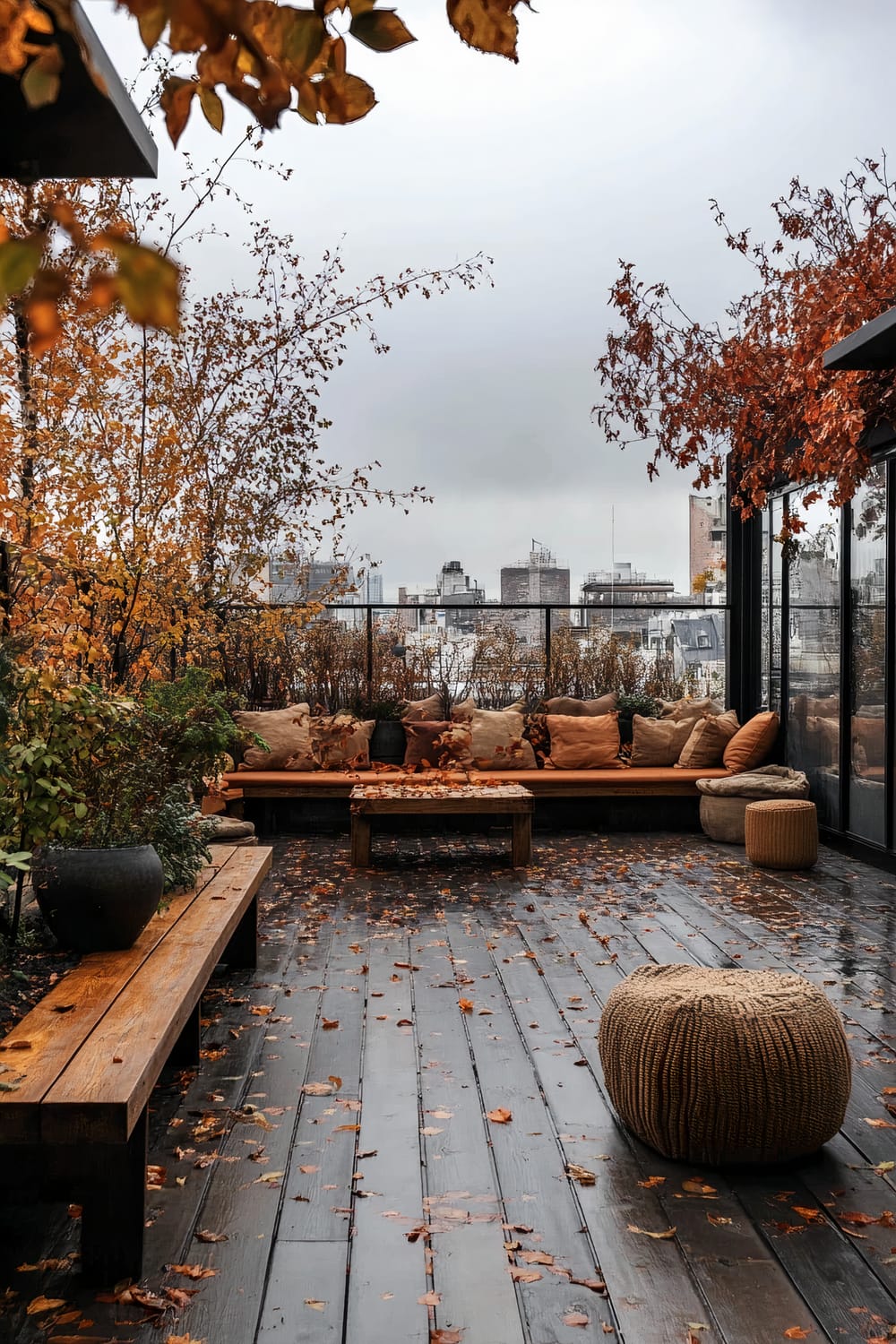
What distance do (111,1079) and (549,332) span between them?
338 inches

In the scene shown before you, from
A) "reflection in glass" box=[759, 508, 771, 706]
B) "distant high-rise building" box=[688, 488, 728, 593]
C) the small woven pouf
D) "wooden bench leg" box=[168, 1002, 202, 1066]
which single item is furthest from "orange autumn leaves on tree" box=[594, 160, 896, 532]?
"wooden bench leg" box=[168, 1002, 202, 1066]

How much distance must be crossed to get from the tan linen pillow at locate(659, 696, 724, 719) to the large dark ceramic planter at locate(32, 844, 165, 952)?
5907mm

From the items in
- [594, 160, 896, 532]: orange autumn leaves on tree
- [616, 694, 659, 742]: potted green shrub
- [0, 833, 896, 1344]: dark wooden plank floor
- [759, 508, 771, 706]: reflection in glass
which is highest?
[594, 160, 896, 532]: orange autumn leaves on tree

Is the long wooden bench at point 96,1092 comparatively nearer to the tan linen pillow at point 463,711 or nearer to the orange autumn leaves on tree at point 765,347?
the orange autumn leaves on tree at point 765,347

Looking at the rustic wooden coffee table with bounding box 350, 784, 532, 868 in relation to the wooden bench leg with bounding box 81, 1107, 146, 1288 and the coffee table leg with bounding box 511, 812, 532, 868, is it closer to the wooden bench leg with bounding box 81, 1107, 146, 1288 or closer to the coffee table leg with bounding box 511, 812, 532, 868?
the coffee table leg with bounding box 511, 812, 532, 868

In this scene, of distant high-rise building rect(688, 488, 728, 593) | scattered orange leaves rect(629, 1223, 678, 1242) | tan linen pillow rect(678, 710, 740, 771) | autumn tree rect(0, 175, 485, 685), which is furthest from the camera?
distant high-rise building rect(688, 488, 728, 593)

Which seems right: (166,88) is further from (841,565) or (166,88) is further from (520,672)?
(520,672)

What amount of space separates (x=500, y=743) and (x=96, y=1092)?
6066 millimetres

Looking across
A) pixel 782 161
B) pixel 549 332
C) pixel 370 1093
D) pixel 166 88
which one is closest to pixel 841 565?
pixel 782 161

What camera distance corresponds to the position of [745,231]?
7156mm

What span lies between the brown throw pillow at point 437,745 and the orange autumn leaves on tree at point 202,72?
6.90 m

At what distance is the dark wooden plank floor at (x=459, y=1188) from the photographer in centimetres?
194

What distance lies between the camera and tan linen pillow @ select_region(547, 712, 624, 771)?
7.84 metres

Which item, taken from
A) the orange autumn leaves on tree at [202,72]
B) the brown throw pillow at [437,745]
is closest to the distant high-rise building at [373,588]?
the brown throw pillow at [437,745]
